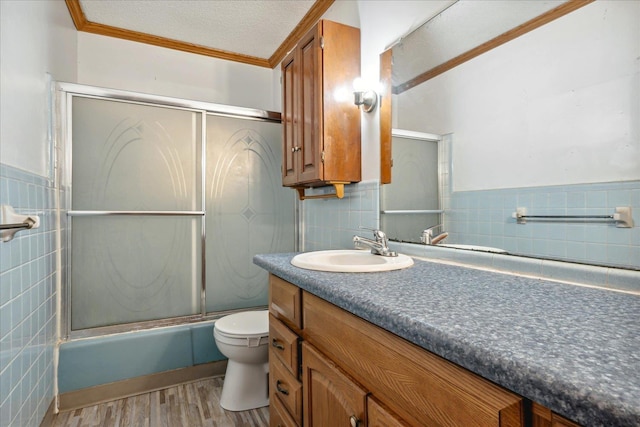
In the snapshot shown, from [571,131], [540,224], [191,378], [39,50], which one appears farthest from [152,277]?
[571,131]

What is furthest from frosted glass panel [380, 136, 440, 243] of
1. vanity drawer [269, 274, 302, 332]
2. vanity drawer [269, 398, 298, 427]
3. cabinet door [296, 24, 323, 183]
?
vanity drawer [269, 398, 298, 427]

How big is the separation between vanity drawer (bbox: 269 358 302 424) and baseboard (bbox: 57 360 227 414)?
987 millimetres

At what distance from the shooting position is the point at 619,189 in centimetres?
84

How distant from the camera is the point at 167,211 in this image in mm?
2223

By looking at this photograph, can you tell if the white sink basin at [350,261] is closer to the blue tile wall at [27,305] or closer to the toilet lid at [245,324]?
the toilet lid at [245,324]

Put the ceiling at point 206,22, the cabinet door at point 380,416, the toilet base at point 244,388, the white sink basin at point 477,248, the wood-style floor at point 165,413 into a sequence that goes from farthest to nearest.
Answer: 1. the ceiling at point 206,22
2. the toilet base at point 244,388
3. the wood-style floor at point 165,413
4. the white sink basin at point 477,248
5. the cabinet door at point 380,416

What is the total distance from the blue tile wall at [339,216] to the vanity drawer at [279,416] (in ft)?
2.95

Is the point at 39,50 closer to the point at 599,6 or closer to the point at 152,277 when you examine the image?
the point at 152,277

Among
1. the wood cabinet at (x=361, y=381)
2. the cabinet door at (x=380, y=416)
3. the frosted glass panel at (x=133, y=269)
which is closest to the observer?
the wood cabinet at (x=361, y=381)

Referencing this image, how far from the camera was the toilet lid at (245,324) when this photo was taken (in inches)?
71.7

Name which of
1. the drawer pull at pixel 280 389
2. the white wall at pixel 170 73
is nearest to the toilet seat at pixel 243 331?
the drawer pull at pixel 280 389

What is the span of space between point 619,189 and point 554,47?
0.44 m

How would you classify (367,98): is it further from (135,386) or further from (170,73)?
(135,386)

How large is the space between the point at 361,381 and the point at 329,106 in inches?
53.0
